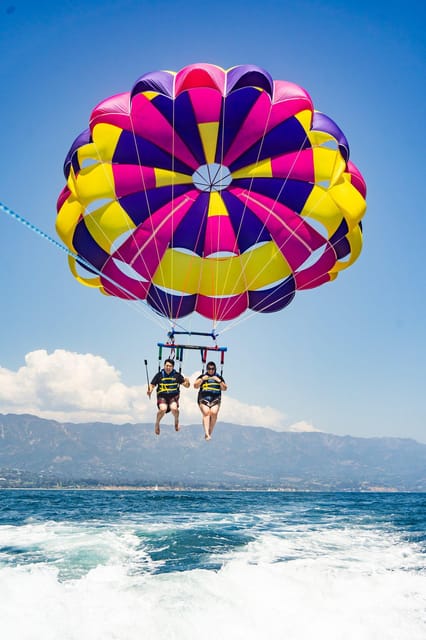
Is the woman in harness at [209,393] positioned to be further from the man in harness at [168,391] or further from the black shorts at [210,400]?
the man in harness at [168,391]

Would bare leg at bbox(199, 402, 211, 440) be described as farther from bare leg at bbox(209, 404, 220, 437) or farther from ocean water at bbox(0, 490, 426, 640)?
ocean water at bbox(0, 490, 426, 640)

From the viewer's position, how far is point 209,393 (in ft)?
32.2

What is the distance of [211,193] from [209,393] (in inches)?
190

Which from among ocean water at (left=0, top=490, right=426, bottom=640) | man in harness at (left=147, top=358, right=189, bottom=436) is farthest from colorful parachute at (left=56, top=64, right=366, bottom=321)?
ocean water at (left=0, top=490, right=426, bottom=640)

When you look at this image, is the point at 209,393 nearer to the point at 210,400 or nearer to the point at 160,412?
the point at 210,400

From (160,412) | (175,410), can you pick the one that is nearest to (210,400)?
(175,410)

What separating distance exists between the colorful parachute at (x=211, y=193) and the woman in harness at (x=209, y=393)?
261 cm

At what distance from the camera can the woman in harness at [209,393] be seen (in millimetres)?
9727

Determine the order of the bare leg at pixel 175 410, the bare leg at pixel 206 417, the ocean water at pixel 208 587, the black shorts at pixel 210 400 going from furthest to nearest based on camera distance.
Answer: the black shorts at pixel 210 400, the bare leg at pixel 206 417, the bare leg at pixel 175 410, the ocean water at pixel 208 587

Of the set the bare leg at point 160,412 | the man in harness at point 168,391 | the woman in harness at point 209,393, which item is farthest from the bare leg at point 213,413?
the bare leg at point 160,412

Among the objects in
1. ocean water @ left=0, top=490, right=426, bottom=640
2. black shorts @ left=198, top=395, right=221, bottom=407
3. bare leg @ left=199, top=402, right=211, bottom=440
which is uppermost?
black shorts @ left=198, top=395, right=221, bottom=407

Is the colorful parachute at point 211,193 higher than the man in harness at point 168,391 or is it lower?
higher

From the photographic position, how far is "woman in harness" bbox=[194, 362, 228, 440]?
973 cm

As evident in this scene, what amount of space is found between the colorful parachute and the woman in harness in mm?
2612
